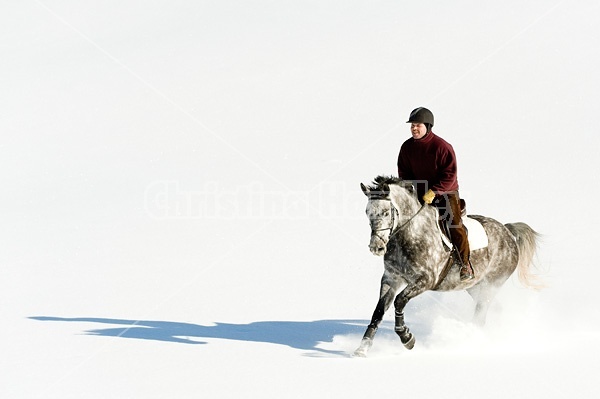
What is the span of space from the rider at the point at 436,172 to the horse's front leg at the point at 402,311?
39.7 inches

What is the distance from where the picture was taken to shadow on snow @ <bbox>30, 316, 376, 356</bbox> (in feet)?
35.5

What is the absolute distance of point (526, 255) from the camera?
40.8ft

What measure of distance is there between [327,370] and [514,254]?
4639 mm

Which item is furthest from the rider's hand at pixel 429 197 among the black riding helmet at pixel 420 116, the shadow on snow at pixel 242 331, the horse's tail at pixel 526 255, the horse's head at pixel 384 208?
the horse's tail at pixel 526 255

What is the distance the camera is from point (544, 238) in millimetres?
12734

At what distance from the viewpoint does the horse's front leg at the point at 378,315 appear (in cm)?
998

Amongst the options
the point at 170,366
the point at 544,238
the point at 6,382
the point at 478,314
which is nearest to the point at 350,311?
the point at 478,314

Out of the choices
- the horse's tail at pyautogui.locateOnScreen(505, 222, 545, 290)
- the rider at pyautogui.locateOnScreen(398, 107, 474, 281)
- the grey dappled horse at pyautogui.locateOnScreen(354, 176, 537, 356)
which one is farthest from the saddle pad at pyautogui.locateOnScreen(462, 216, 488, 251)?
the horse's tail at pyautogui.locateOnScreen(505, 222, 545, 290)

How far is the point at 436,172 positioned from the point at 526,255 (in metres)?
2.91

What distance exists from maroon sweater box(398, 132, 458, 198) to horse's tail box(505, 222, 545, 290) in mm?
2206

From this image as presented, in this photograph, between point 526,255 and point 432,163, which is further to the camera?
point 526,255

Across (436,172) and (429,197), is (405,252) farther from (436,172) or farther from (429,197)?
(436,172)

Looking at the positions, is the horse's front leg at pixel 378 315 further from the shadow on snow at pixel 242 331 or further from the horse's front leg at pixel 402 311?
the shadow on snow at pixel 242 331

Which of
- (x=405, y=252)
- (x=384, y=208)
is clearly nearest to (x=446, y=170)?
(x=405, y=252)
